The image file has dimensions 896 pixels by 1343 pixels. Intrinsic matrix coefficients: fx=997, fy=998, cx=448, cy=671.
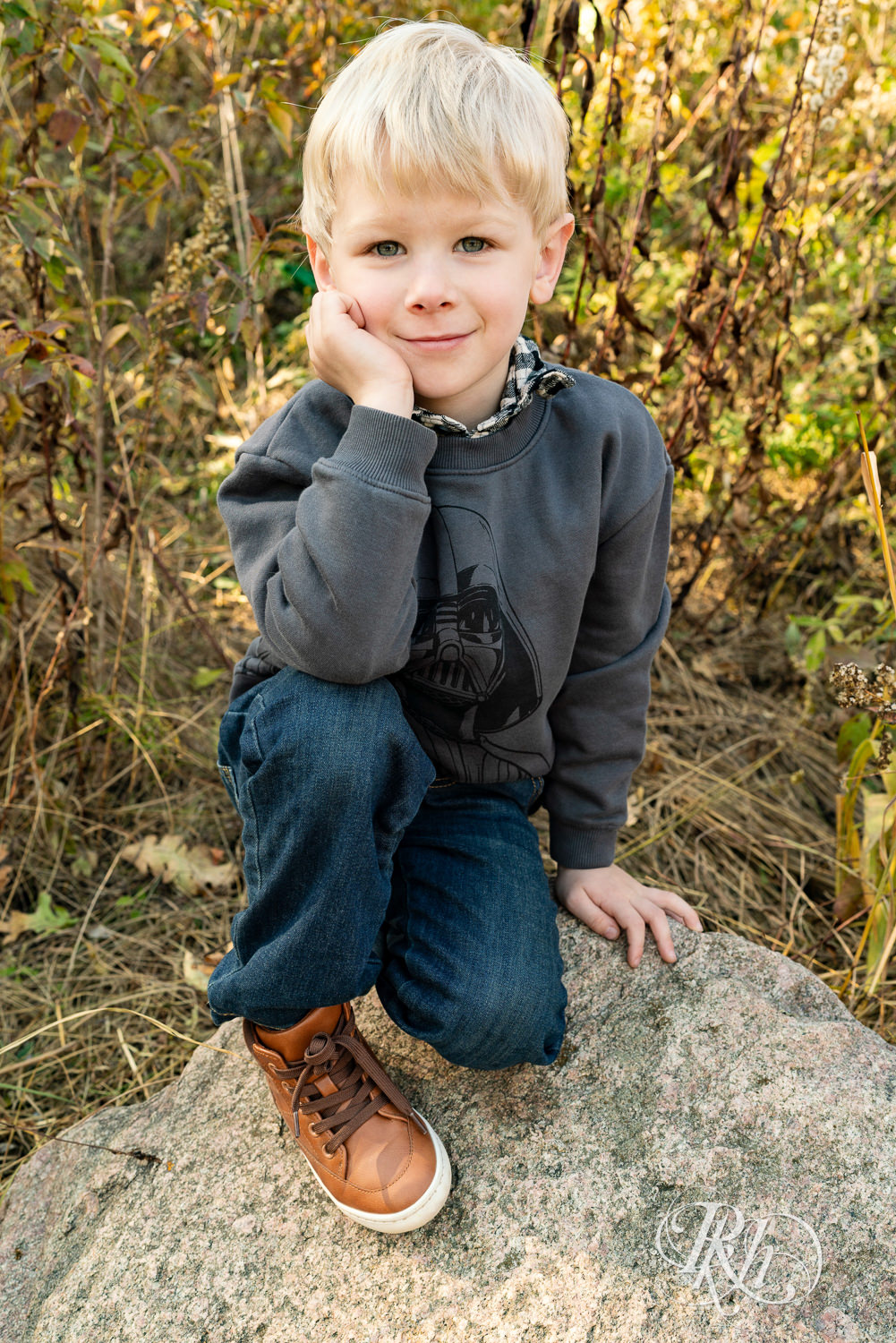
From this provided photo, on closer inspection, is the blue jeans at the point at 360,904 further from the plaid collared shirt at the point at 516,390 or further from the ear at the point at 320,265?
the ear at the point at 320,265

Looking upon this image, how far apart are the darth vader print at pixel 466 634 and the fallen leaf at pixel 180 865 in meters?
0.92

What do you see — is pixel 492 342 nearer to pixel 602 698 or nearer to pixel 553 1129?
pixel 602 698

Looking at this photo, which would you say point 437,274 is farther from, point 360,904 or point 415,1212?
point 415,1212

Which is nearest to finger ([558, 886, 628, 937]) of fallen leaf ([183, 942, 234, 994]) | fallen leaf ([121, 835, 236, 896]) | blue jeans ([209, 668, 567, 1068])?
blue jeans ([209, 668, 567, 1068])

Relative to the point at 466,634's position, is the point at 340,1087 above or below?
below

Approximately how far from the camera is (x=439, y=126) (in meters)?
1.35

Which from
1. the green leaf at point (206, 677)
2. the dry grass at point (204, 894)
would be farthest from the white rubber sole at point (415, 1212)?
the green leaf at point (206, 677)

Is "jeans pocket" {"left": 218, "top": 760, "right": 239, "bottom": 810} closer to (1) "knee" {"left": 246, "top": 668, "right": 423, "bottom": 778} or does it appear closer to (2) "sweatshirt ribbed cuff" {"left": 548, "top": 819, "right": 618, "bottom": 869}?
(1) "knee" {"left": 246, "top": 668, "right": 423, "bottom": 778}

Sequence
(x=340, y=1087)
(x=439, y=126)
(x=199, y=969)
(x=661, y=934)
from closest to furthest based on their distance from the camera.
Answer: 1. (x=439, y=126)
2. (x=340, y=1087)
3. (x=661, y=934)
4. (x=199, y=969)

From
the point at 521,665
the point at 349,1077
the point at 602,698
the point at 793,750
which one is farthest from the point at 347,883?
the point at 793,750

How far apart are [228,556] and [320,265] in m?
1.68

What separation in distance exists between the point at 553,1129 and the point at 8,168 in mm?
2104

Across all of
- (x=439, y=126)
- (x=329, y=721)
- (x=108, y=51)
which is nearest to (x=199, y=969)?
(x=329, y=721)

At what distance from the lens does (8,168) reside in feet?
6.77
